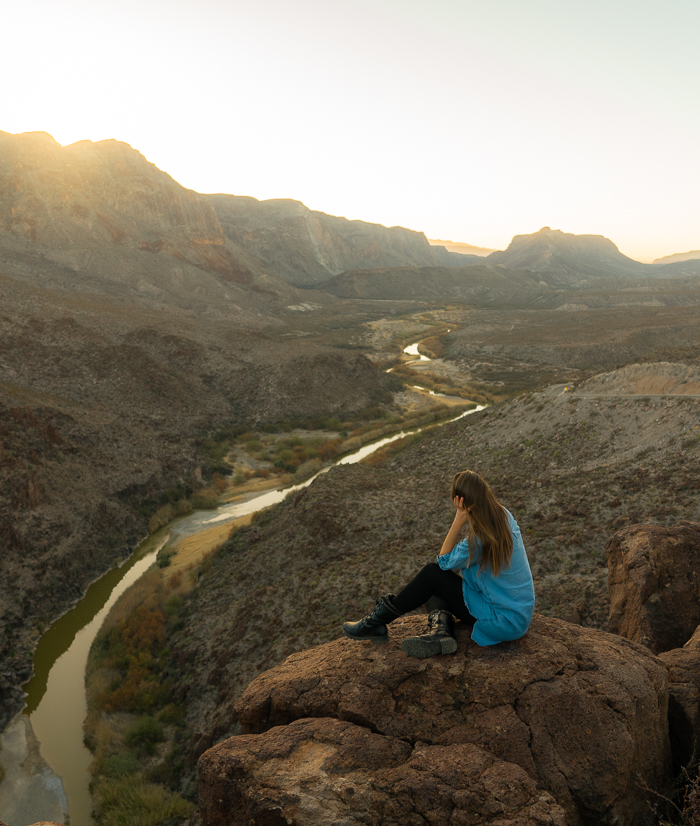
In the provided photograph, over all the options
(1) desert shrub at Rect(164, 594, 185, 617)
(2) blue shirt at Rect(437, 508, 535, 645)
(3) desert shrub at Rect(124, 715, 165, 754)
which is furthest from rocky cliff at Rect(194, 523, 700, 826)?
(1) desert shrub at Rect(164, 594, 185, 617)

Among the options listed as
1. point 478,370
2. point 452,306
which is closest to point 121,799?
point 478,370

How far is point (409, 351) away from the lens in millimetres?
82375

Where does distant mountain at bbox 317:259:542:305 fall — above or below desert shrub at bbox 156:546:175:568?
above

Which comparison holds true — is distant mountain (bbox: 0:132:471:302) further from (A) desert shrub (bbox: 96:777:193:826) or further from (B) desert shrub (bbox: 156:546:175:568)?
(A) desert shrub (bbox: 96:777:193:826)

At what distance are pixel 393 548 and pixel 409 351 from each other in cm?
6748

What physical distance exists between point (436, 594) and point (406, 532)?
12.4 m

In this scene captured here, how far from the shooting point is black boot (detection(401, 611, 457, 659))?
552 cm

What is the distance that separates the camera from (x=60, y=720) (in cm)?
1483

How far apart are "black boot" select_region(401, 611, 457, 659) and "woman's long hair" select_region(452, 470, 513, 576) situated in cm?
82

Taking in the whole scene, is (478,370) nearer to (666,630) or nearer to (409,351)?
(409,351)

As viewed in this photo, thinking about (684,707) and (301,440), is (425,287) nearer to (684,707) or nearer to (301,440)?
(301,440)

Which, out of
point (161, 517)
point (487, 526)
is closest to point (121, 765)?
point (487, 526)

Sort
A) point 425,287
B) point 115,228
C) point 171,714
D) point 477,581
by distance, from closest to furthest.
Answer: point 477,581, point 171,714, point 115,228, point 425,287

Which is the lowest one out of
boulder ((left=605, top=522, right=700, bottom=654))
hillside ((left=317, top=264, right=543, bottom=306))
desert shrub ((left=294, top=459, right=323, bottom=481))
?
desert shrub ((left=294, top=459, right=323, bottom=481))
